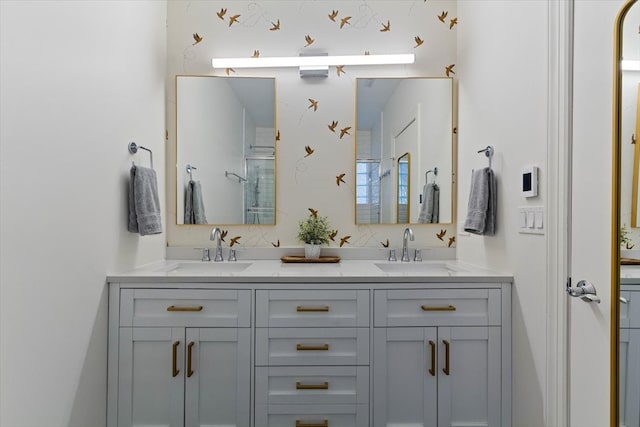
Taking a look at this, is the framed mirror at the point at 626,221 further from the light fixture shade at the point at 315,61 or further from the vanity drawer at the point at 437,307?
the light fixture shade at the point at 315,61

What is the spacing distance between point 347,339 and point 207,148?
1408mm

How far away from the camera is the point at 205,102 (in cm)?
220

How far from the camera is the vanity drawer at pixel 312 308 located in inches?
62.6

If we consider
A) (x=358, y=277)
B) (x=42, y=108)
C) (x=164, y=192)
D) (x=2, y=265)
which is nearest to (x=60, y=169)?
(x=42, y=108)

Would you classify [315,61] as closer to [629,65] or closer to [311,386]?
[629,65]

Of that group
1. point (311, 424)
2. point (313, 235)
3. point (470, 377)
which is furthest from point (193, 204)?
point (470, 377)

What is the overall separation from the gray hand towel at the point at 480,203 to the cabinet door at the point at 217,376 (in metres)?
1.20

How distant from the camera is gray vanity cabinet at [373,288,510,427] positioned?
1.59 meters

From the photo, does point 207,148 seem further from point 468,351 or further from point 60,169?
point 468,351

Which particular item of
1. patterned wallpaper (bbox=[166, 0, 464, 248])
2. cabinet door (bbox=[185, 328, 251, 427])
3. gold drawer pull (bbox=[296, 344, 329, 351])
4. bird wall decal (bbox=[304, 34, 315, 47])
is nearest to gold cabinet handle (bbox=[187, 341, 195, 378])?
cabinet door (bbox=[185, 328, 251, 427])

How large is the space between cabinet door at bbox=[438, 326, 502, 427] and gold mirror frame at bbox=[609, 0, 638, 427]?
540mm

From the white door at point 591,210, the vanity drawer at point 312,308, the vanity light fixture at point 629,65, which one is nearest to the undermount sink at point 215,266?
the vanity drawer at point 312,308

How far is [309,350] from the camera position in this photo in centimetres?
159

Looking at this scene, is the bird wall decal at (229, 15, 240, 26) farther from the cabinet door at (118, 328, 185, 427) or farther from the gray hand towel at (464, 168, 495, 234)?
the cabinet door at (118, 328, 185, 427)
